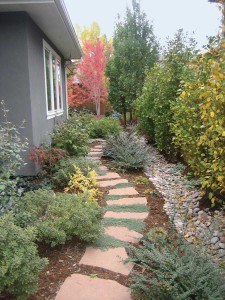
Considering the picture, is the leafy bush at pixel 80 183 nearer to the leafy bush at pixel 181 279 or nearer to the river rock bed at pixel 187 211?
the river rock bed at pixel 187 211

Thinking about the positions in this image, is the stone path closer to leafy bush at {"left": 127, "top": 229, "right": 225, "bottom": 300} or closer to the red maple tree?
leafy bush at {"left": 127, "top": 229, "right": 225, "bottom": 300}

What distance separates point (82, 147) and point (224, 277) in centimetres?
435

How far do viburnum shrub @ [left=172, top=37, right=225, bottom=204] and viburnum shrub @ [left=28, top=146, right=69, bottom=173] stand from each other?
205 centimetres

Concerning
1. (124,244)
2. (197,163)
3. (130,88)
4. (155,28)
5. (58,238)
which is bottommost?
(124,244)

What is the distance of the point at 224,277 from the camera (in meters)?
2.15

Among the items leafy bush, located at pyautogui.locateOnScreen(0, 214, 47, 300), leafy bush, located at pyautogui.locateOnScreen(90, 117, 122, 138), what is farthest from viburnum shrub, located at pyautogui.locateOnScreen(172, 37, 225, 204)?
leafy bush, located at pyautogui.locateOnScreen(90, 117, 122, 138)

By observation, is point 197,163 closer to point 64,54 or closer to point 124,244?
point 124,244

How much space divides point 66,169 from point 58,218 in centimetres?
204

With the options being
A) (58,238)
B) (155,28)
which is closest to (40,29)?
(58,238)

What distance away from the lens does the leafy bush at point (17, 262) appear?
6.15ft

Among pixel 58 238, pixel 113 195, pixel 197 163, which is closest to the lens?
pixel 58 238

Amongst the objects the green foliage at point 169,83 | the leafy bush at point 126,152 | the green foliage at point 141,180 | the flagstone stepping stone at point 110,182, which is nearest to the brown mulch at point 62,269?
→ the flagstone stepping stone at point 110,182

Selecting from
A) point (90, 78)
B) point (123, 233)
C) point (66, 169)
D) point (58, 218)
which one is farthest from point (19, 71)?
point (90, 78)

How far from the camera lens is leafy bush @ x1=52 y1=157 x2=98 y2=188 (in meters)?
4.71
